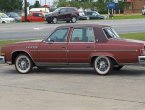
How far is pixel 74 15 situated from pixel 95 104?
36.2 metres

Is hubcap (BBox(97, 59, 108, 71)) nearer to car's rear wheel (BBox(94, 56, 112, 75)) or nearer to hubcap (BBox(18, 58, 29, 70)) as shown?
car's rear wheel (BBox(94, 56, 112, 75))

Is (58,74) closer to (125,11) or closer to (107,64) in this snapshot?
(107,64)

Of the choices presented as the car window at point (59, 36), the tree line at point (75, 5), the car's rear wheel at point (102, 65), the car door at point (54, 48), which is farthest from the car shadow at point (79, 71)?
the tree line at point (75, 5)

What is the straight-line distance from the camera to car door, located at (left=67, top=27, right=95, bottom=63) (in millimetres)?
12633

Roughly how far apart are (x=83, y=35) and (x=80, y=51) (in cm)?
50

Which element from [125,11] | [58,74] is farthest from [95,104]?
[125,11]

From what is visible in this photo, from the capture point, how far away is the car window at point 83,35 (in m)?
12.8

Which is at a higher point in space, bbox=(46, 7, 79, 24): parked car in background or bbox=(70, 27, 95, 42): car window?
bbox=(46, 7, 79, 24): parked car in background

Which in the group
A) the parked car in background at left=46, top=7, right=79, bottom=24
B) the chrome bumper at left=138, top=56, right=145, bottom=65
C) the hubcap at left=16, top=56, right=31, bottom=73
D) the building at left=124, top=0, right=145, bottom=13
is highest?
the building at left=124, top=0, right=145, bottom=13

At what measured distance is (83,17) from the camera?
60969 mm

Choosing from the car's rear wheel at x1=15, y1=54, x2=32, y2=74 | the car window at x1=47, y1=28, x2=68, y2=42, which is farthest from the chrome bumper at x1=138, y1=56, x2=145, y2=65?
the car's rear wheel at x1=15, y1=54, x2=32, y2=74

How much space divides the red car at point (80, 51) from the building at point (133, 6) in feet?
290

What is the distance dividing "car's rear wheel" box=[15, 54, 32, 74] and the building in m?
88.4

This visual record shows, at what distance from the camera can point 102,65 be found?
1256 centimetres
